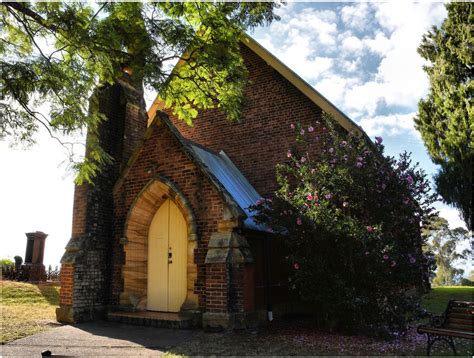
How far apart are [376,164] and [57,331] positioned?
25.5ft

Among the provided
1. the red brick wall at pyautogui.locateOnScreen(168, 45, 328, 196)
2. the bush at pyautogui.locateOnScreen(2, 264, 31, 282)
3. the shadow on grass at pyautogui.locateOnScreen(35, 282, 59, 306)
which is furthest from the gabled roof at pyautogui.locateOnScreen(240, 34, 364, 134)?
the bush at pyautogui.locateOnScreen(2, 264, 31, 282)

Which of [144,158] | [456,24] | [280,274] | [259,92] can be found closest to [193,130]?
[259,92]

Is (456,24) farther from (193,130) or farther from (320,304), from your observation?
(320,304)

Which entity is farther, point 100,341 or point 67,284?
point 67,284

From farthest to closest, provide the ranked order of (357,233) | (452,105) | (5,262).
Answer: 1. (5,262)
2. (452,105)
3. (357,233)

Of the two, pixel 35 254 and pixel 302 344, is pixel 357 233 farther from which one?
pixel 35 254

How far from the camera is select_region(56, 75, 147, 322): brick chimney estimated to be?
31.6ft

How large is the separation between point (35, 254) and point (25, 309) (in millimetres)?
8009

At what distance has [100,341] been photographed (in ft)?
24.1

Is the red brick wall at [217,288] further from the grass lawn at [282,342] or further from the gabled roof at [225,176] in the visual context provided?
the gabled roof at [225,176]

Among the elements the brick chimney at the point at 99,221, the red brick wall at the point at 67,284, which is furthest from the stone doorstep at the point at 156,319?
the red brick wall at the point at 67,284

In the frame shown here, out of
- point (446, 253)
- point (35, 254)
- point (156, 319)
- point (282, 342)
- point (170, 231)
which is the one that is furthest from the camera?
point (446, 253)

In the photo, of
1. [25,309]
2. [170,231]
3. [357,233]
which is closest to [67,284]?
[170,231]

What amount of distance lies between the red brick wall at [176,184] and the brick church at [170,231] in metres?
0.03
